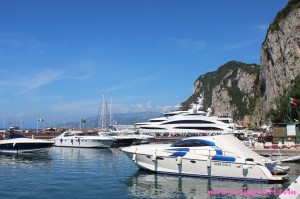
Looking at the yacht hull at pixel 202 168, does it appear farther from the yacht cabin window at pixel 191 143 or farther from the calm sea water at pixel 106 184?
the yacht cabin window at pixel 191 143

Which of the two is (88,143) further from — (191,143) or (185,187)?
(185,187)

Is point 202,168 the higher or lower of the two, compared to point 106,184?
higher

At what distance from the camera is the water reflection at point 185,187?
21250mm

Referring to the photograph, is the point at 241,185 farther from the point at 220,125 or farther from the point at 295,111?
the point at 220,125

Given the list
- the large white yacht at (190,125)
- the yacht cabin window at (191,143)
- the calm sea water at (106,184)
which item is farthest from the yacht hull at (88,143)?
the yacht cabin window at (191,143)

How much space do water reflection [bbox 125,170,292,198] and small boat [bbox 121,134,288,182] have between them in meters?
0.54

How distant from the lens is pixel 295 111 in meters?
65.6

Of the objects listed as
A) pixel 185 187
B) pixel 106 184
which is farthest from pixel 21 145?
pixel 185 187

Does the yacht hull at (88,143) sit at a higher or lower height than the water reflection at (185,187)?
higher

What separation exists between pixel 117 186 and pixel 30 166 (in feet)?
46.6

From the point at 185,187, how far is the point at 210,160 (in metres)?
3.27

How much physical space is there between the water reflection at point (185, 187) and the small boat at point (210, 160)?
1.78ft

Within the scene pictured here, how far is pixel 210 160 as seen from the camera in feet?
Result: 84.2

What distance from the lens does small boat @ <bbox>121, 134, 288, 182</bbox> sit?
80.2 feet
